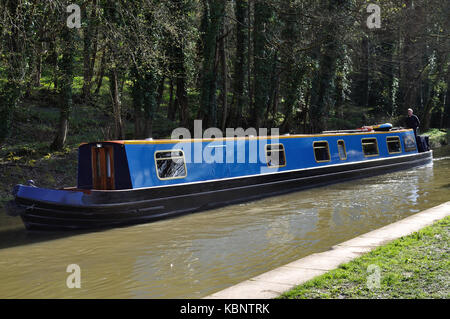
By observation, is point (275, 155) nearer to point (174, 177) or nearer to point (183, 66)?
point (174, 177)

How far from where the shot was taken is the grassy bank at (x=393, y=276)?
4055mm

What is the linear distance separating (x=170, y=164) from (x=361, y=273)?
19.2ft

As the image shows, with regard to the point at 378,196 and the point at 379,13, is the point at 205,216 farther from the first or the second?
the point at 379,13

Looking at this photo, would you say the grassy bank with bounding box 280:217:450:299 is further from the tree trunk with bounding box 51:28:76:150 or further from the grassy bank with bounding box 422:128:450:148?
the grassy bank with bounding box 422:128:450:148

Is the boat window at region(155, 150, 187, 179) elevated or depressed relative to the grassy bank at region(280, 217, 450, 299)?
elevated

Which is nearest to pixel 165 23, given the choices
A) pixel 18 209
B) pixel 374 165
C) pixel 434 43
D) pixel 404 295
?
pixel 18 209

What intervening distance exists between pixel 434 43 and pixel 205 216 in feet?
61.5

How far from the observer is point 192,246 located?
282 inches

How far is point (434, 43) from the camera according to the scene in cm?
2319

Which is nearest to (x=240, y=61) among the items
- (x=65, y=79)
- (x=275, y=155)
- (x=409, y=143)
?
(x=409, y=143)

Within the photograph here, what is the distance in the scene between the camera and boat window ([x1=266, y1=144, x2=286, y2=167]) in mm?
11945

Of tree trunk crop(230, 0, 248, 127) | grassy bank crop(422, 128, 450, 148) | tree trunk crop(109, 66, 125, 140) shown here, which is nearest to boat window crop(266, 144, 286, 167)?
tree trunk crop(109, 66, 125, 140)

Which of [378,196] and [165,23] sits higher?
[165,23]

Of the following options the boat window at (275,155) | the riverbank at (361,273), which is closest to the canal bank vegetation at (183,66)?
the boat window at (275,155)
